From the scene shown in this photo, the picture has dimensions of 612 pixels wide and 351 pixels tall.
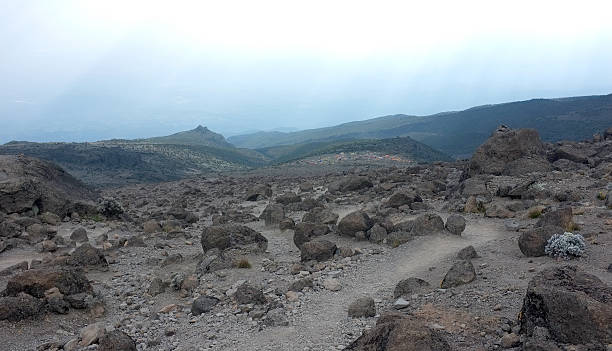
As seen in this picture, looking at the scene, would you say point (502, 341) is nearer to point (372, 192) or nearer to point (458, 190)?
point (458, 190)

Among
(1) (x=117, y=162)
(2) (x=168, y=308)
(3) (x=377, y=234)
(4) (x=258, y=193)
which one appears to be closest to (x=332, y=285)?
(2) (x=168, y=308)

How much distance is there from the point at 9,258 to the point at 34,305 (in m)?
6.11

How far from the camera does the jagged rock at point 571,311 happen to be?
4.92m

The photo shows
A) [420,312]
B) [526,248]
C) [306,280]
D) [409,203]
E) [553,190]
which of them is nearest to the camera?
[420,312]

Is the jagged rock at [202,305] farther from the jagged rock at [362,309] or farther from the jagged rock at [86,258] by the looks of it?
the jagged rock at [86,258]

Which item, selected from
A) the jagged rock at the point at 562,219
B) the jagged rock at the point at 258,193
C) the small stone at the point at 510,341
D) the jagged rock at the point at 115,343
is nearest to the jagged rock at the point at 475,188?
→ the jagged rock at the point at 562,219

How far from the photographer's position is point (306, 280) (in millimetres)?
10039

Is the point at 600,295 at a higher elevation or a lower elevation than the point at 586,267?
higher

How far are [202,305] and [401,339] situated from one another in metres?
5.63

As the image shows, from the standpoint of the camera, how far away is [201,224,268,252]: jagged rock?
44.2 ft

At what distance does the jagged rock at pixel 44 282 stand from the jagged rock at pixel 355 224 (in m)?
7.96

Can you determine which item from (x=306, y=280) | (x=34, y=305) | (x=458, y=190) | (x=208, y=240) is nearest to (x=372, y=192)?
(x=458, y=190)

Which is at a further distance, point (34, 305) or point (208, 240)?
point (208, 240)

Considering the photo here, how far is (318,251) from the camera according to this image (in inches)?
469
